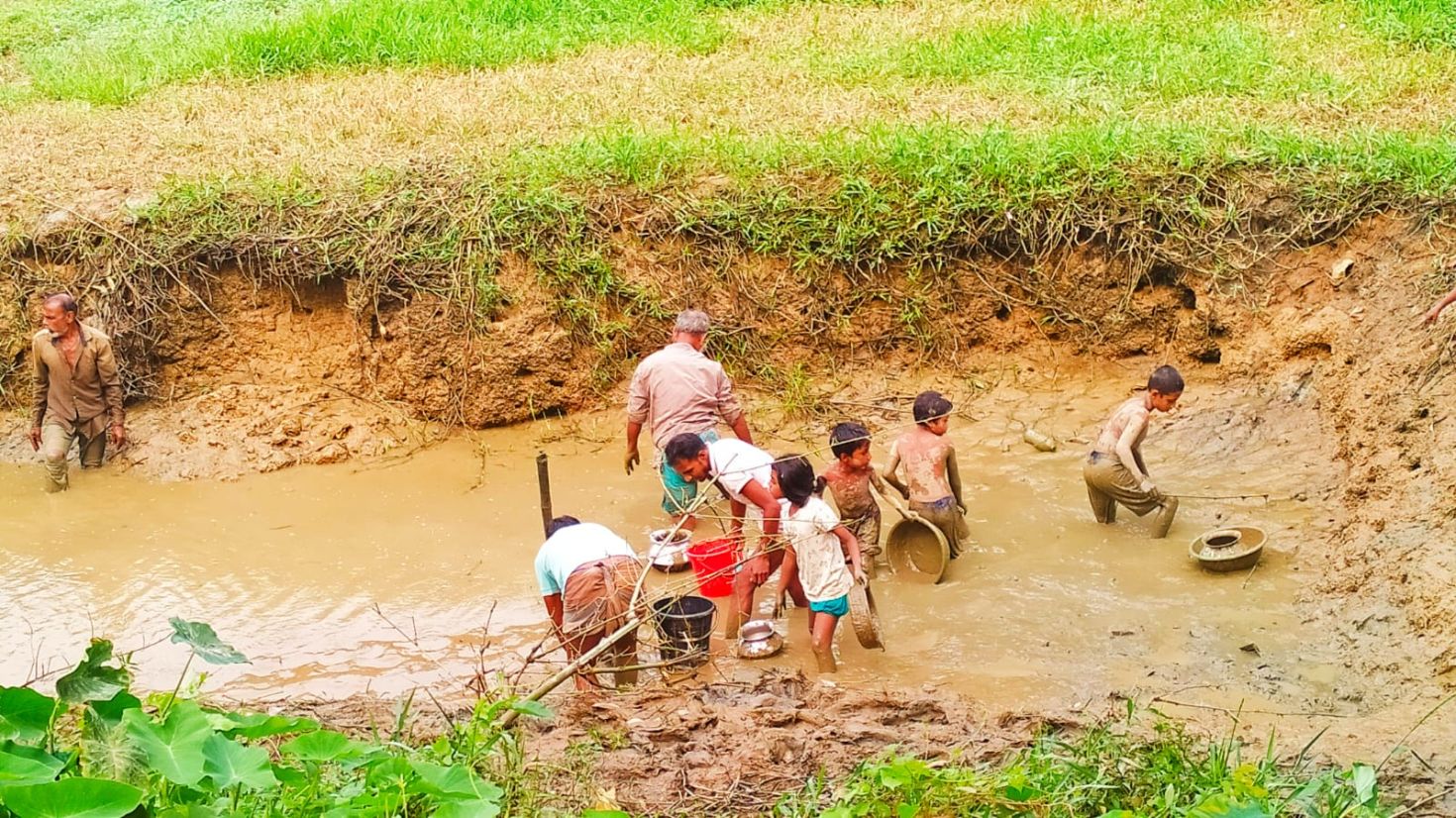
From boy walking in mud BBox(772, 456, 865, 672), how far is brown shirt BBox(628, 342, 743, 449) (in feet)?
5.26

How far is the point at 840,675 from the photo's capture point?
659 cm

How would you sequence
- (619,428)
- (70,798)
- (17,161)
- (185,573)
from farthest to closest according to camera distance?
(17,161)
(619,428)
(185,573)
(70,798)

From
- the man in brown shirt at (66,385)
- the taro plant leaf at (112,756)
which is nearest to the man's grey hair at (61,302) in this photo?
the man in brown shirt at (66,385)

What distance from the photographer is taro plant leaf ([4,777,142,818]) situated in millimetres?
2832

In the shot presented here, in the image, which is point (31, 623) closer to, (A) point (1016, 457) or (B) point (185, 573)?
(B) point (185, 573)

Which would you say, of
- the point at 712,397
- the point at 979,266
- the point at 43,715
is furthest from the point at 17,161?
the point at 43,715

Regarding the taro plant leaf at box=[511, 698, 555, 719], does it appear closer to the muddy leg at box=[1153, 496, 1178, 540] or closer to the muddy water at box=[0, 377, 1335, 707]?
the muddy water at box=[0, 377, 1335, 707]

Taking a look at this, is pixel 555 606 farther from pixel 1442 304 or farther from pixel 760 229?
pixel 1442 304

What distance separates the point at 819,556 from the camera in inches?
257

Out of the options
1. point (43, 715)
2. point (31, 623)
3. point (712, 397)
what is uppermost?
point (43, 715)

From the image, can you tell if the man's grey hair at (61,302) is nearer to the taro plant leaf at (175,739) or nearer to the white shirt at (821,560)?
the white shirt at (821,560)

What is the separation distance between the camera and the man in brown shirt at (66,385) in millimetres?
9273

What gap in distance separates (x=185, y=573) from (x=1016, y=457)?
4.99 meters

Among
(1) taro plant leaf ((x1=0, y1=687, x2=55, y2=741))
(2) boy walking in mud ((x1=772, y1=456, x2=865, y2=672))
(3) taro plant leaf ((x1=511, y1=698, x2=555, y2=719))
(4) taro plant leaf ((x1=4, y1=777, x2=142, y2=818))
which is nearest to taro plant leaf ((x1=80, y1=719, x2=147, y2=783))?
(1) taro plant leaf ((x1=0, y1=687, x2=55, y2=741))
